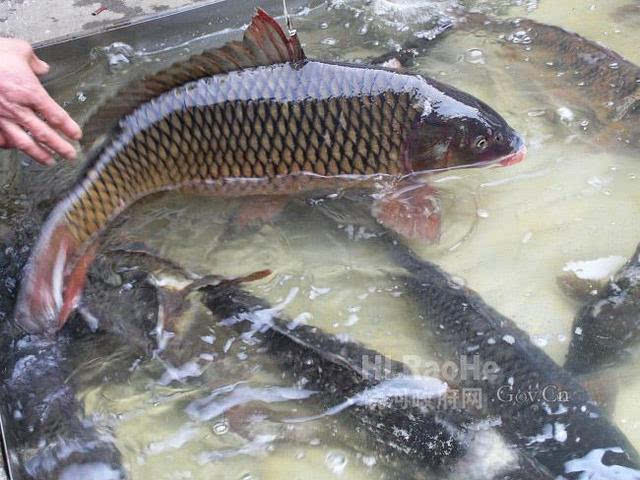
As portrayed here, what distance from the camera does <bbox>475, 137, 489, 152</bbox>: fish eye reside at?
115 inches

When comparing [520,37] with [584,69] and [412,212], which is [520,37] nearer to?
[584,69]

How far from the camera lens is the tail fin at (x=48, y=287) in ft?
7.95

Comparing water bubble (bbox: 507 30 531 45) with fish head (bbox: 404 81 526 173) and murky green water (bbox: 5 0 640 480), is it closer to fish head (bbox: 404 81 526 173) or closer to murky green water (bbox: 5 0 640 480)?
murky green water (bbox: 5 0 640 480)

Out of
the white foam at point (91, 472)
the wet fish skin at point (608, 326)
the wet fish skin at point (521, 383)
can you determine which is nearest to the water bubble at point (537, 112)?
the wet fish skin at point (608, 326)

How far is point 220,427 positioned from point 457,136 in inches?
62.6

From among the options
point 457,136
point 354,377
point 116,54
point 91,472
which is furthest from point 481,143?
point 116,54

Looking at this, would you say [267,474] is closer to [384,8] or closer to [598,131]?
[598,131]

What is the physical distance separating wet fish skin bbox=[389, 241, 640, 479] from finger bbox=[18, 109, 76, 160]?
1409mm

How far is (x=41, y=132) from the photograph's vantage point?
241cm

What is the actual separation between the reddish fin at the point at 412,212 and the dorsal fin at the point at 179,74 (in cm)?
76

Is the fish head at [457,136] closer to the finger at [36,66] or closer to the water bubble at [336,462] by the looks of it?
the water bubble at [336,462]

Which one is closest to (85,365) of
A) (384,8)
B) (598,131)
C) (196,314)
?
(196,314)

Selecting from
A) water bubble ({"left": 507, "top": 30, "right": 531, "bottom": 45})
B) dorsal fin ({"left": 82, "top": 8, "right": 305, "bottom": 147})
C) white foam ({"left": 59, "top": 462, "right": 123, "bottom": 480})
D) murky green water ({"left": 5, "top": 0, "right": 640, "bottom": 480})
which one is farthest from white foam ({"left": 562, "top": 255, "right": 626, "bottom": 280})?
white foam ({"left": 59, "top": 462, "right": 123, "bottom": 480})

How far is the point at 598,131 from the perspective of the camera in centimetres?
340
